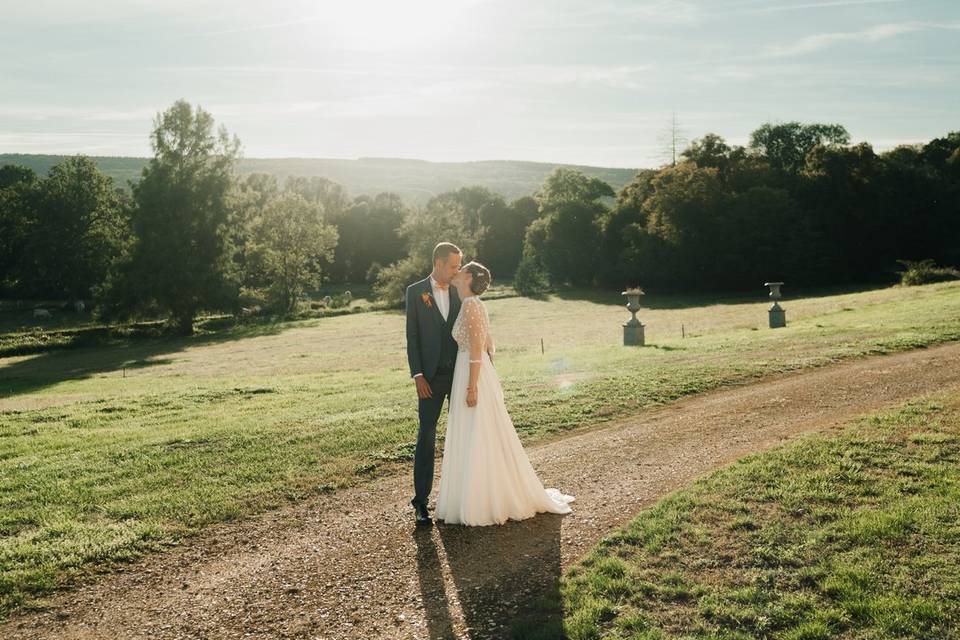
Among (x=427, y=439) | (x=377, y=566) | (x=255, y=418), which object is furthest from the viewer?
(x=255, y=418)

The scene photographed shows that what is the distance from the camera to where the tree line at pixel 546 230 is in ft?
160

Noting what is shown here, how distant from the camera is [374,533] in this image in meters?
7.13

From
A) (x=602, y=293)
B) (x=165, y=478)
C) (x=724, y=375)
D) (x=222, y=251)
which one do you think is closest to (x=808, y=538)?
(x=165, y=478)

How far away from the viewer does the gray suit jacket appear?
7.52 m

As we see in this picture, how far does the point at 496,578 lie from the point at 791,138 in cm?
7898

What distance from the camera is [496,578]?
5953mm

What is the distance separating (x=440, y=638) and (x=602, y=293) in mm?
60431

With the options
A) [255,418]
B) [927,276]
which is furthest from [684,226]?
[255,418]

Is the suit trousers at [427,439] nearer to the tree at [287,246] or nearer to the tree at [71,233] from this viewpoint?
the tree at [287,246]

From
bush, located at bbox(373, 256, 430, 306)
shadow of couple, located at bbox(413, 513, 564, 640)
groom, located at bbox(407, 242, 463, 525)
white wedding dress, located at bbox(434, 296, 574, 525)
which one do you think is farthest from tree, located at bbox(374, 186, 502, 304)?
shadow of couple, located at bbox(413, 513, 564, 640)

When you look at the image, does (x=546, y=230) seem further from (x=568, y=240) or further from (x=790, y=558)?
(x=790, y=558)

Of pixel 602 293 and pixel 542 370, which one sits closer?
pixel 542 370

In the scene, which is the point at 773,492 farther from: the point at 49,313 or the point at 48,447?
the point at 49,313

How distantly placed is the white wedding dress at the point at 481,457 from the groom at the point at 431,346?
0.59 ft
